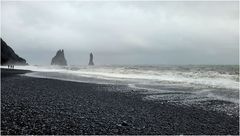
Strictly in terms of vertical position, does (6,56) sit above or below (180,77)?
above

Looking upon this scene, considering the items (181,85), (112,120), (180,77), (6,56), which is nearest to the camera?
(112,120)

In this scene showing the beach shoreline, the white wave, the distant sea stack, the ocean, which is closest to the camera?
the beach shoreline

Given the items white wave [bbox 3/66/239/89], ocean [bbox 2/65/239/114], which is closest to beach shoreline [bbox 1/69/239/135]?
ocean [bbox 2/65/239/114]

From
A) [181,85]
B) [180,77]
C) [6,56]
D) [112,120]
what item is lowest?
[112,120]

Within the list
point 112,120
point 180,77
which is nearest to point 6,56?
point 180,77

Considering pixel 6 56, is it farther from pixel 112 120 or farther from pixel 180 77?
pixel 112 120

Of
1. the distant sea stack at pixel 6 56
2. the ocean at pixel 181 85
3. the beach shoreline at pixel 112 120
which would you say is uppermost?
the distant sea stack at pixel 6 56

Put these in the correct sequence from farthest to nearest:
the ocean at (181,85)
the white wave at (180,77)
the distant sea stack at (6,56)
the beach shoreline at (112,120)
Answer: the distant sea stack at (6,56)
the white wave at (180,77)
the ocean at (181,85)
the beach shoreline at (112,120)

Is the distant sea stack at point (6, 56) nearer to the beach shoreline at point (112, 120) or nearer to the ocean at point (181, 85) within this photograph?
the ocean at point (181, 85)

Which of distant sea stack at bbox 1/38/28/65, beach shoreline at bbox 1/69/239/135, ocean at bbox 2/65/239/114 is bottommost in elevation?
beach shoreline at bbox 1/69/239/135

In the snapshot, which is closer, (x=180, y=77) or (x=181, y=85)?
(x=181, y=85)

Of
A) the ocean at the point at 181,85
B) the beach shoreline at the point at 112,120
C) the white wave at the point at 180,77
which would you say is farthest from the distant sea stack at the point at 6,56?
the beach shoreline at the point at 112,120

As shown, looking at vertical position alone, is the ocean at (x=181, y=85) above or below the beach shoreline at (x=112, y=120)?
above

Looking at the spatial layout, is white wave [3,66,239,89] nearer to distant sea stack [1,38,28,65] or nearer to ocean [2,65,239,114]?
ocean [2,65,239,114]
